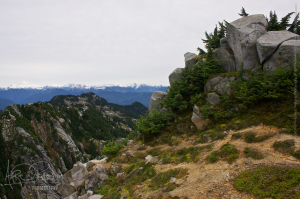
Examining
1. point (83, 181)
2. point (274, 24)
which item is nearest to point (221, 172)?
point (83, 181)

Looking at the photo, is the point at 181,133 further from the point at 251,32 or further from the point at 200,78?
the point at 251,32

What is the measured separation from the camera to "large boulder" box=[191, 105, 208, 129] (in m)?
17.5

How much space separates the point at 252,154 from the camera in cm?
910

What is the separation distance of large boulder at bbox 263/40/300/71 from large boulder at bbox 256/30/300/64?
61cm

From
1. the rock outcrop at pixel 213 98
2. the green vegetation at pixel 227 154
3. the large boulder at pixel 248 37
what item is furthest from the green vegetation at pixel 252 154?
the large boulder at pixel 248 37

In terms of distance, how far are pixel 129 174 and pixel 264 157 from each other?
458 inches

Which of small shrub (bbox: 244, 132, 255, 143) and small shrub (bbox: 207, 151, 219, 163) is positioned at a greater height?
small shrub (bbox: 244, 132, 255, 143)

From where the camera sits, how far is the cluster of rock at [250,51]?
1500 centimetres

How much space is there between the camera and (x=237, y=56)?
19.9 meters

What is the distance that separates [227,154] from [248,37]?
16.4m

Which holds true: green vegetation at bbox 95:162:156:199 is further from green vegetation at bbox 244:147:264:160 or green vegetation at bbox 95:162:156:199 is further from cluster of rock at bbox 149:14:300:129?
cluster of rock at bbox 149:14:300:129

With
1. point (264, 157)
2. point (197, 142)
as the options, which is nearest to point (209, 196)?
point (264, 157)

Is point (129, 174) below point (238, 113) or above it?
below
